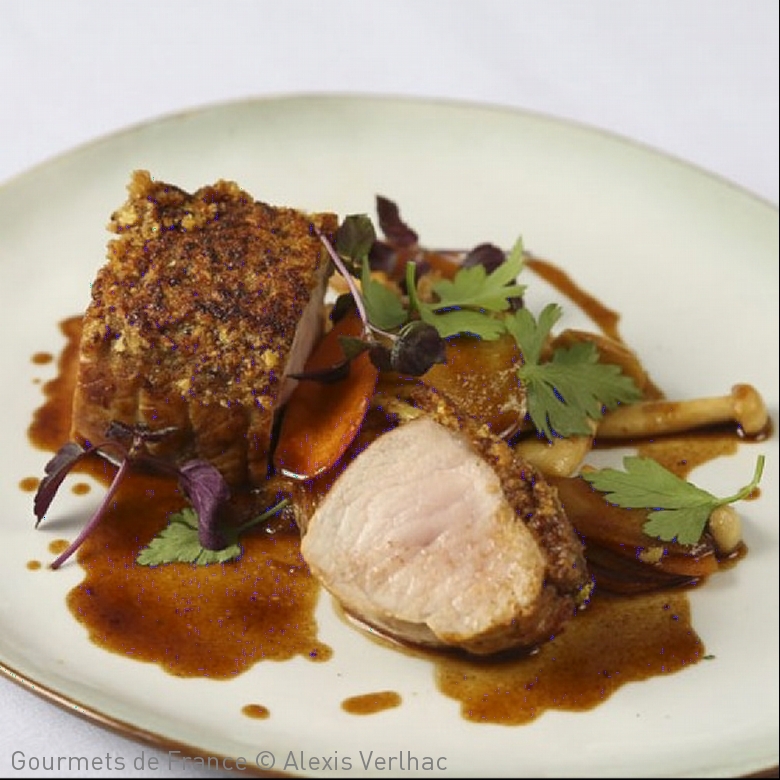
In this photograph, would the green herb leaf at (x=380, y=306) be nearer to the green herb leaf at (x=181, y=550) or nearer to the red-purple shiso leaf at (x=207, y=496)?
the red-purple shiso leaf at (x=207, y=496)

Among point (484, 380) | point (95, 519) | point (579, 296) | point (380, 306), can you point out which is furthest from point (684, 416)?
point (95, 519)

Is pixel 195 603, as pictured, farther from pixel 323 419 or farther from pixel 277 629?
pixel 323 419

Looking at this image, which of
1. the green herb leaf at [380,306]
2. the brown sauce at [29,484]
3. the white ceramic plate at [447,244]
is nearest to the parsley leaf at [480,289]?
the green herb leaf at [380,306]

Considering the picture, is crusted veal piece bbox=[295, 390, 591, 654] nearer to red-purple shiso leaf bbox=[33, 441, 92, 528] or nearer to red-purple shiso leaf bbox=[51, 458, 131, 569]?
red-purple shiso leaf bbox=[51, 458, 131, 569]

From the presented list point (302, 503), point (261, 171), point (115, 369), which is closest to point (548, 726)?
point (302, 503)

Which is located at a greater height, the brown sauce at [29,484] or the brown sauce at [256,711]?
the brown sauce at [29,484]
